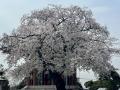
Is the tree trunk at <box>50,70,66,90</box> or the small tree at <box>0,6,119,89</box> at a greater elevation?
the small tree at <box>0,6,119,89</box>

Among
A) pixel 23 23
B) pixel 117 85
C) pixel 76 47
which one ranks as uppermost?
pixel 23 23

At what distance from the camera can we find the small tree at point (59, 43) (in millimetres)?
34344

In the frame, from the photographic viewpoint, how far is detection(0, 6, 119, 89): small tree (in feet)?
113

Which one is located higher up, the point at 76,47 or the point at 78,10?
the point at 78,10

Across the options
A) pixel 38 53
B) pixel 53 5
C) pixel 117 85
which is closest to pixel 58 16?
pixel 53 5

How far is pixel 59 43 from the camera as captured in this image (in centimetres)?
3434

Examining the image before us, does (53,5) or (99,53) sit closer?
(99,53)

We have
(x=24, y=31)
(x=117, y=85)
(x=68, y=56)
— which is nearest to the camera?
(x=68, y=56)

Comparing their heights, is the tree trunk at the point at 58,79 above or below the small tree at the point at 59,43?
below

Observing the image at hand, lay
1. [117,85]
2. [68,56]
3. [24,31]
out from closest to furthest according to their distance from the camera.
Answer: [68,56] < [24,31] < [117,85]

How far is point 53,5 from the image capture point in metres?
37.6

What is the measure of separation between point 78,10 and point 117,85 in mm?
21100

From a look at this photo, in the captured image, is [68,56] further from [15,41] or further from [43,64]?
[15,41]

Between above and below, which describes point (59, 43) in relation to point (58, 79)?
above
